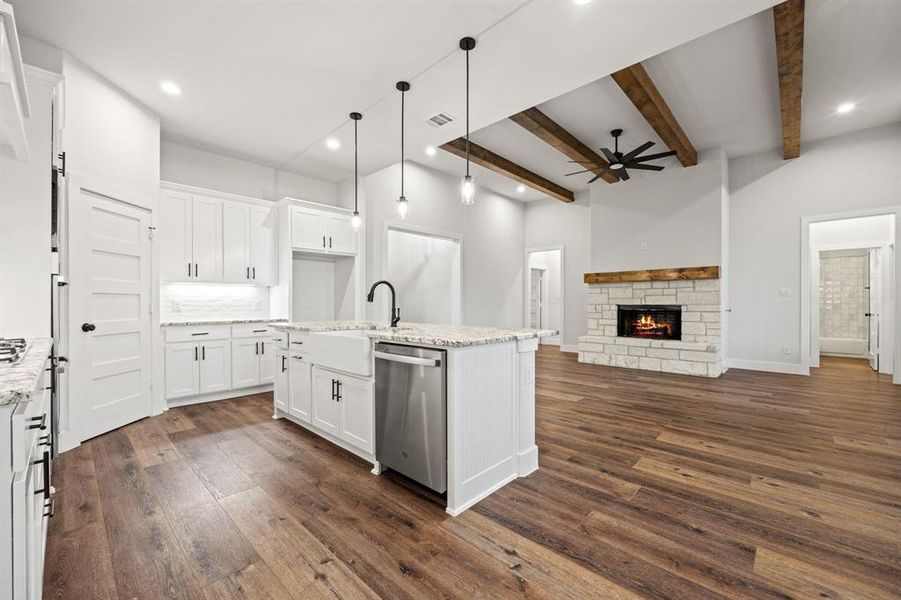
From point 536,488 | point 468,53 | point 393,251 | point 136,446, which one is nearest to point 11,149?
point 136,446

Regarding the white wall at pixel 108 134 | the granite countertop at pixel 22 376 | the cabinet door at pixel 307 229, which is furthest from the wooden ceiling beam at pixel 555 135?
the granite countertop at pixel 22 376

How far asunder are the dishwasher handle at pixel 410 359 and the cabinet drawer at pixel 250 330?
8.89ft

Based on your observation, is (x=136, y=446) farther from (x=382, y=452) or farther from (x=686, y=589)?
(x=686, y=589)

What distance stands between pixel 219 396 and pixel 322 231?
2.34 meters

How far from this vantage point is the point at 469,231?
721 centimetres

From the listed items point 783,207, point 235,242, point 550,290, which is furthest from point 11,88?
point 550,290

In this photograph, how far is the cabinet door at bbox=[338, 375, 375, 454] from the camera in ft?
8.56

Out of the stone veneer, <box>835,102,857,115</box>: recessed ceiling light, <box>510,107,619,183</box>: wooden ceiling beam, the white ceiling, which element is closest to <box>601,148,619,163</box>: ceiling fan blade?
<box>510,107,619,183</box>: wooden ceiling beam

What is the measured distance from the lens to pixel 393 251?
22.8 ft

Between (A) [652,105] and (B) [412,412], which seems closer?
(B) [412,412]

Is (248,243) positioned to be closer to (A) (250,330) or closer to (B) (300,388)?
(A) (250,330)

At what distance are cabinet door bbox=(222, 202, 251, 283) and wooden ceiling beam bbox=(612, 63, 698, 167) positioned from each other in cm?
437

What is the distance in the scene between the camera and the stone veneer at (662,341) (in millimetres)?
5543

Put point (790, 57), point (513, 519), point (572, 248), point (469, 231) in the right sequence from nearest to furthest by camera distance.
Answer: point (513, 519), point (790, 57), point (469, 231), point (572, 248)
